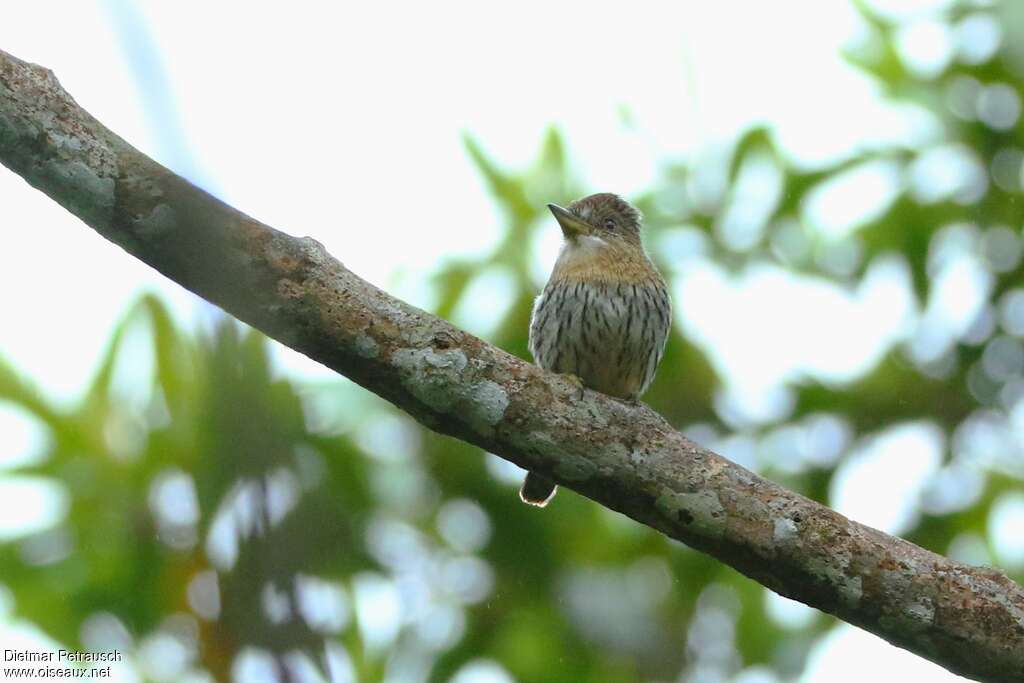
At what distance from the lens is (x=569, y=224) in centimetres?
543

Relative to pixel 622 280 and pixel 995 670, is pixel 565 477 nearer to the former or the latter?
pixel 995 670

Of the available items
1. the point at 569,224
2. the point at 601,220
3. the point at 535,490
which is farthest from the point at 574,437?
the point at 601,220

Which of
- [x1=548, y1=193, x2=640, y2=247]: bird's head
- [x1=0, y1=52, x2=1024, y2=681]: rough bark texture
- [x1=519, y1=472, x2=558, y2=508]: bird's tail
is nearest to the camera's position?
[x1=0, y1=52, x2=1024, y2=681]: rough bark texture

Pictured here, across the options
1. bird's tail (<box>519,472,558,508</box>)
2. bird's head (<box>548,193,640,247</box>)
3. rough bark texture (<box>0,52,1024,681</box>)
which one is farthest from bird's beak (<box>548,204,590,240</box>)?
rough bark texture (<box>0,52,1024,681</box>)

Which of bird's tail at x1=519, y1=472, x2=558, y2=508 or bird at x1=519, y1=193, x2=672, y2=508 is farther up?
bird at x1=519, y1=193, x2=672, y2=508

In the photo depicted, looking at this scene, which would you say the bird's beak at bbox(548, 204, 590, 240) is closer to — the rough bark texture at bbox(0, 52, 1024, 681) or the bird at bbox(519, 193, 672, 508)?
the bird at bbox(519, 193, 672, 508)

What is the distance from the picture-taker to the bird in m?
4.84

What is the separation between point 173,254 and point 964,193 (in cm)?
445

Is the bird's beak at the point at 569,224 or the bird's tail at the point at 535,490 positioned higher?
the bird's beak at the point at 569,224

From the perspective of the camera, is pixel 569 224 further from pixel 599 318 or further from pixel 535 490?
pixel 535 490

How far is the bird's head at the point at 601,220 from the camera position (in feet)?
17.7

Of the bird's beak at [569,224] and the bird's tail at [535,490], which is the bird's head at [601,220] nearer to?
the bird's beak at [569,224]

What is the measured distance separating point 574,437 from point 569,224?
93.7 inches

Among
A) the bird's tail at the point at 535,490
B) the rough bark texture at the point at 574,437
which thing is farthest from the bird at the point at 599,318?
the rough bark texture at the point at 574,437
